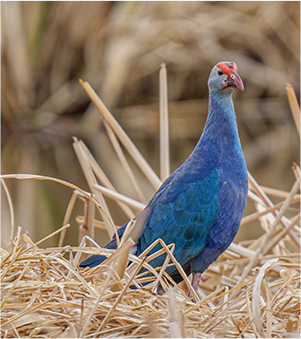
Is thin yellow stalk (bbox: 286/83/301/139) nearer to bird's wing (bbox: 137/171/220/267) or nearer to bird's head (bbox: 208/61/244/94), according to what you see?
bird's head (bbox: 208/61/244/94)

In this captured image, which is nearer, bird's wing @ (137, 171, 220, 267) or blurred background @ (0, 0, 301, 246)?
bird's wing @ (137, 171, 220, 267)

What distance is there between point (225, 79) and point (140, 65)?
110 inches

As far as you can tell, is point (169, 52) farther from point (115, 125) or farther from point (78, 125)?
point (115, 125)

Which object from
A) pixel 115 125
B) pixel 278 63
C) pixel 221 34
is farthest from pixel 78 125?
pixel 115 125

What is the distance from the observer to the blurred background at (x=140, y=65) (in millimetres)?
4141

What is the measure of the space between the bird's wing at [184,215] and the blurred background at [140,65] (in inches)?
91.6

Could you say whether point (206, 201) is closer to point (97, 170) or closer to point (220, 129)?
point (220, 129)

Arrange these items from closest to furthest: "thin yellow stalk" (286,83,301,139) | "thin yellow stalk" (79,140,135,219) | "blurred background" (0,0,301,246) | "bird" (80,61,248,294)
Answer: "bird" (80,61,248,294) < "thin yellow stalk" (286,83,301,139) < "thin yellow stalk" (79,140,135,219) < "blurred background" (0,0,301,246)

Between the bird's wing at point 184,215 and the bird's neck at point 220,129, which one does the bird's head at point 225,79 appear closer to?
the bird's neck at point 220,129

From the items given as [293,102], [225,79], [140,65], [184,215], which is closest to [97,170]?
[184,215]

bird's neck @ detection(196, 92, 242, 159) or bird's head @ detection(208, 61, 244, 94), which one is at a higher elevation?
bird's head @ detection(208, 61, 244, 94)

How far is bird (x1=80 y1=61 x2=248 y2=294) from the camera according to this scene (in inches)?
59.8

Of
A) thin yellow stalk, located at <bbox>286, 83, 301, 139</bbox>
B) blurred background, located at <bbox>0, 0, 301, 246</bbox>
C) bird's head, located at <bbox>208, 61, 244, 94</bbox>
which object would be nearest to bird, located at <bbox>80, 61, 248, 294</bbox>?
bird's head, located at <bbox>208, 61, 244, 94</bbox>

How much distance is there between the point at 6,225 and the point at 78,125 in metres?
1.63
